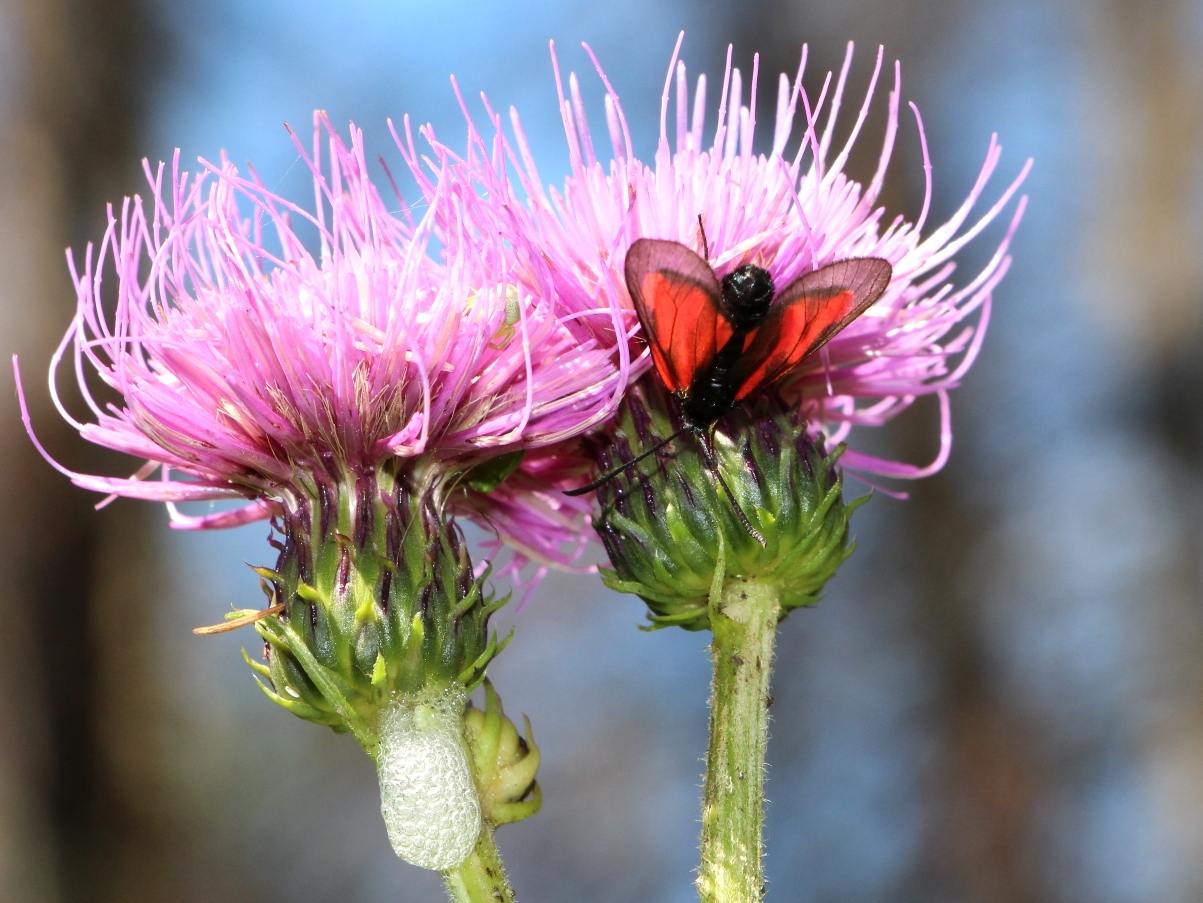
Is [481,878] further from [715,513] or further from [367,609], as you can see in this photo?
[715,513]

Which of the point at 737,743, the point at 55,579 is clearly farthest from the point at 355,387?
the point at 55,579

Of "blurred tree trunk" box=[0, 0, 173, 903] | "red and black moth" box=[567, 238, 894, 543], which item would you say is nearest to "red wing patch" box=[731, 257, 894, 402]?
"red and black moth" box=[567, 238, 894, 543]

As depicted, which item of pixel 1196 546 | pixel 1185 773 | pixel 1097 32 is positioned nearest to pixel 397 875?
pixel 1185 773

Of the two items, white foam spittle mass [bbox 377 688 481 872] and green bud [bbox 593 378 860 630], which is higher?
green bud [bbox 593 378 860 630]

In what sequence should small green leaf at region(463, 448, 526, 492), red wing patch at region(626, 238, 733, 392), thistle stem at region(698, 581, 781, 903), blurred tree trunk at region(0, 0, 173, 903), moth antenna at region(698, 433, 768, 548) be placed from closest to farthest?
red wing patch at region(626, 238, 733, 392), thistle stem at region(698, 581, 781, 903), moth antenna at region(698, 433, 768, 548), small green leaf at region(463, 448, 526, 492), blurred tree trunk at region(0, 0, 173, 903)

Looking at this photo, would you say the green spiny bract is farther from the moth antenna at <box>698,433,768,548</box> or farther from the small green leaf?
the moth antenna at <box>698,433,768,548</box>

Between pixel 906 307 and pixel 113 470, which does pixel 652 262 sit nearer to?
pixel 906 307
